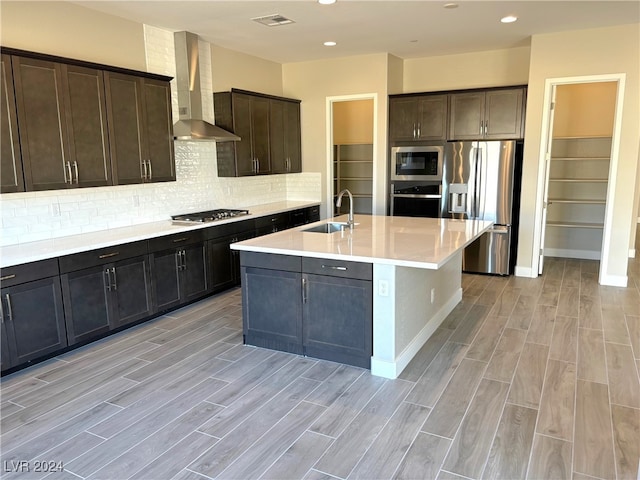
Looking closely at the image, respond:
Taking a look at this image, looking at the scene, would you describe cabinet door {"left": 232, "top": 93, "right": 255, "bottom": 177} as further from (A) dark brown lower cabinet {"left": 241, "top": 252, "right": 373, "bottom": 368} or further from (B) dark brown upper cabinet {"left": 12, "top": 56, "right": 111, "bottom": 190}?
(A) dark brown lower cabinet {"left": 241, "top": 252, "right": 373, "bottom": 368}

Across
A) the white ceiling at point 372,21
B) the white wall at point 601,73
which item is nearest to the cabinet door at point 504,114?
the white wall at point 601,73

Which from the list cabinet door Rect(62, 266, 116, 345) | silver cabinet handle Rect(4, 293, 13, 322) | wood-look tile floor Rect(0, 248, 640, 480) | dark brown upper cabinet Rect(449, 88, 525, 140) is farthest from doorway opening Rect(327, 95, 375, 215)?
silver cabinet handle Rect(4, 293, 13, 322)

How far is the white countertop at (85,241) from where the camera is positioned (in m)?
A: 3.30

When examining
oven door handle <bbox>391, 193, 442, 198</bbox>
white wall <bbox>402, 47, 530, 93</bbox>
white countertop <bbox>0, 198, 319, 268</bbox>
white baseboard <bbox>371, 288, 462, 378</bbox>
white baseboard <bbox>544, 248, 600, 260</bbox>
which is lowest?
white baseboard <bbox>371, 288, 462, 378</bbox>

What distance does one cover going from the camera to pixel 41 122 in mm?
3539

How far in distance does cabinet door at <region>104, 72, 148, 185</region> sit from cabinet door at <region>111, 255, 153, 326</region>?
31.6 inches

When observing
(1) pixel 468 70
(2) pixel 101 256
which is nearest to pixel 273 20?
(2) pixel 101 256

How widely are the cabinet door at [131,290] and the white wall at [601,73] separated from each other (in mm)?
4605

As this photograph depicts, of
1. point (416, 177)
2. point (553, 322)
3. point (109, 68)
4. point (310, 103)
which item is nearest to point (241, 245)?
point (109, 68)

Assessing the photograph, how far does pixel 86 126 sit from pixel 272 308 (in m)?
2.25

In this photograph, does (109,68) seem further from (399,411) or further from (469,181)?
(469,181)

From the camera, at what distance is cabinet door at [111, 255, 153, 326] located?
13.1 feet

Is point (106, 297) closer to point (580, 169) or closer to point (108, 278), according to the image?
point (108, 278)

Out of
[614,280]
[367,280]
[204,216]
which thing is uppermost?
[204,216]
